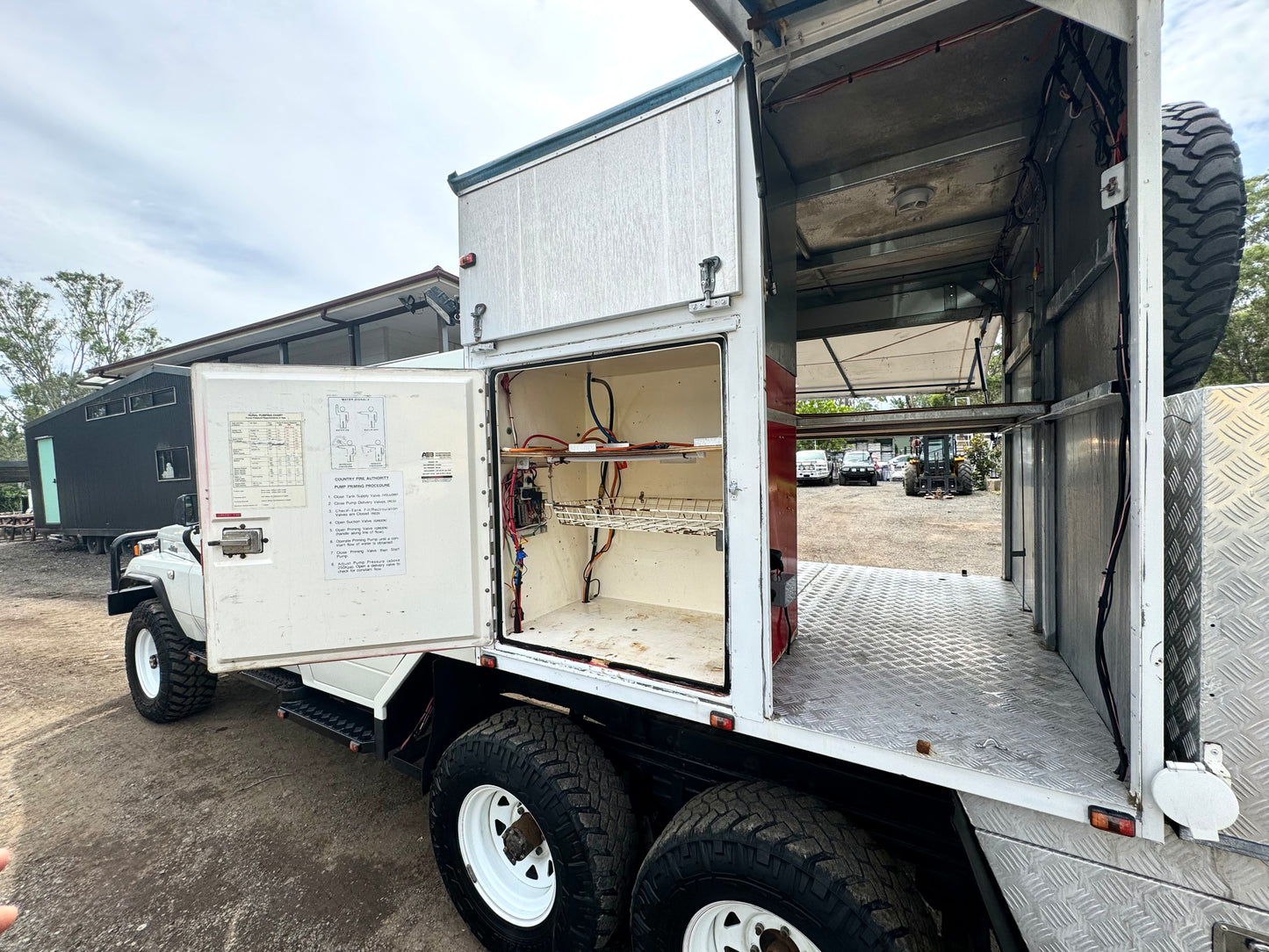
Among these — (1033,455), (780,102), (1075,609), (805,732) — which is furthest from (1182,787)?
(780,102)

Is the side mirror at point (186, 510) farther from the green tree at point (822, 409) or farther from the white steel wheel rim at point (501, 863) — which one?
the green tree at point (822, 409)

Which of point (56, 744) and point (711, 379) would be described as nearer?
point (711, 379)

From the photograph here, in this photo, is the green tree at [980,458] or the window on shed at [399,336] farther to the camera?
the green tree at [980,458]

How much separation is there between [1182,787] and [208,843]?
13.3ft

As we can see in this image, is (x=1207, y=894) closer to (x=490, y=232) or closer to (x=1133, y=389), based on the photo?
(x=1133, y=389)

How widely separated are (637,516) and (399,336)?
8.18 metres

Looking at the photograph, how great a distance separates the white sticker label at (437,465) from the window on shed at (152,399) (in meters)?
12.6

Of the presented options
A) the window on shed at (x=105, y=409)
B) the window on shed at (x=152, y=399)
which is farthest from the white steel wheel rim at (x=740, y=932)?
the window on shed at (x=105, y=409)

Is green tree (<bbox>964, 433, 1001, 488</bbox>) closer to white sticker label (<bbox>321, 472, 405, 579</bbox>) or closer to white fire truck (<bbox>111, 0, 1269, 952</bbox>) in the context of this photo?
white fire truck (<bbox>111, 0, 1269, 952</bbox>)

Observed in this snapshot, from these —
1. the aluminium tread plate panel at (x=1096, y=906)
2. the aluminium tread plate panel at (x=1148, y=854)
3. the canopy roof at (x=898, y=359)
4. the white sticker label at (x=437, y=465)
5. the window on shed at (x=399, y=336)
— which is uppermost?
the window on shed at (x=399, y=336)

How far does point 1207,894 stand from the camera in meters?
1.10

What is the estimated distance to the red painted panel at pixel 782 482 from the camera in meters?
2.06

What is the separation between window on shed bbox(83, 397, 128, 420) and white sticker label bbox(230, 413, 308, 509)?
14.5 metres

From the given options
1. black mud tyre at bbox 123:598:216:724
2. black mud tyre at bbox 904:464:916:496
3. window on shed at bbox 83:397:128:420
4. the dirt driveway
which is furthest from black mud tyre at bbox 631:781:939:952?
black mud tyre at bbox 904:464:916:496
